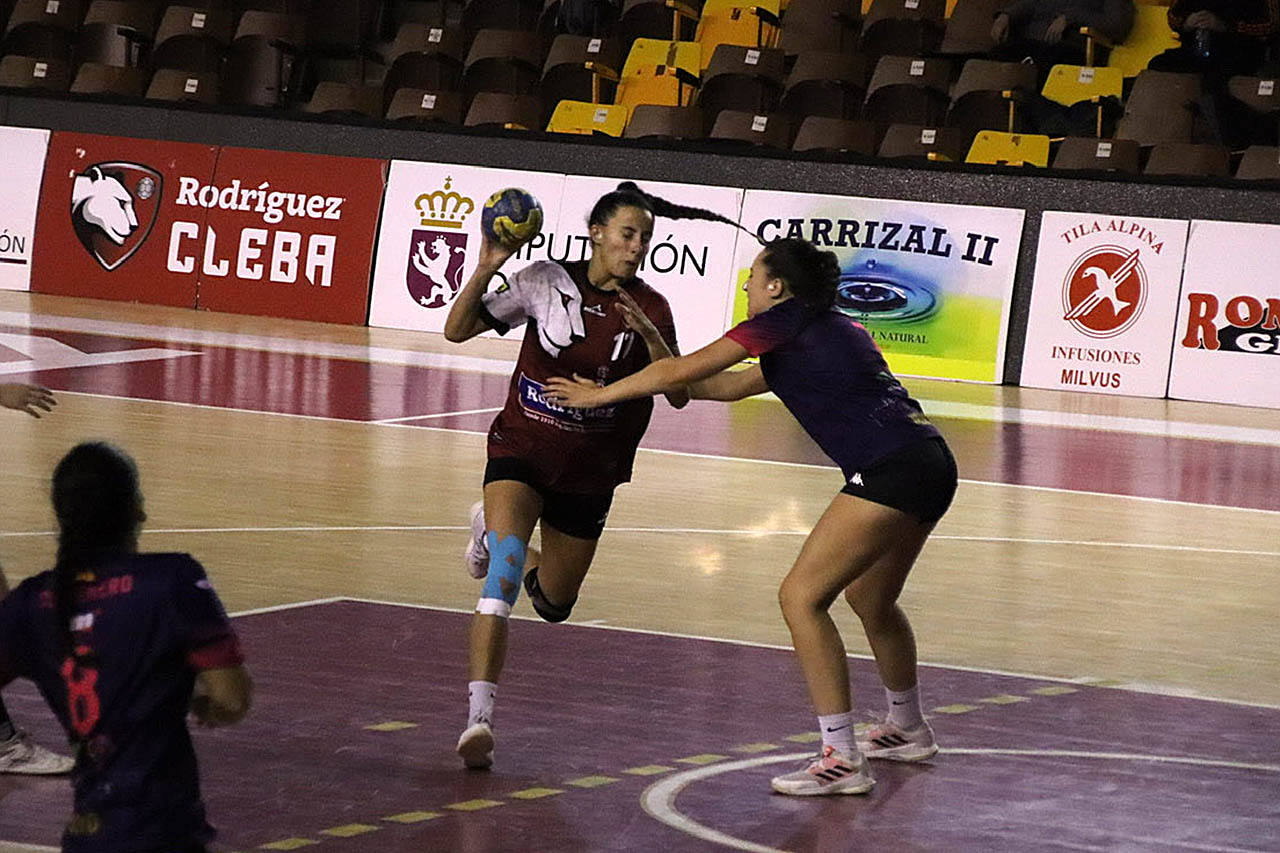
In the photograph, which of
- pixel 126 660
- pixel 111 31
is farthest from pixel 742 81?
pixel 126 660

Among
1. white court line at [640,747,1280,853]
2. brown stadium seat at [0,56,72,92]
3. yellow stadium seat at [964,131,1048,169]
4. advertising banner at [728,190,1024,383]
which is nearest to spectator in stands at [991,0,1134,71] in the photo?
yellow stadium seat at [964,131,1048,169]

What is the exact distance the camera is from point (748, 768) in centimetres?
712

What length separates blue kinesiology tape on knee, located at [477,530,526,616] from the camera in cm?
718

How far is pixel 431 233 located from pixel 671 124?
2.72 meters

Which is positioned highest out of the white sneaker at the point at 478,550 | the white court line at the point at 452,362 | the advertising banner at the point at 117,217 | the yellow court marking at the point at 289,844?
the advertising banner at the point at 117,217

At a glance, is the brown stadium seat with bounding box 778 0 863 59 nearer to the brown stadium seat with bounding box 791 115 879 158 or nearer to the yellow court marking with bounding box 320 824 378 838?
the brown stadium seat with bounding box 791 115 879 158

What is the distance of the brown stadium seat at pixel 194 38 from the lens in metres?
25.9

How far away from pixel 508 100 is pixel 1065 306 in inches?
258

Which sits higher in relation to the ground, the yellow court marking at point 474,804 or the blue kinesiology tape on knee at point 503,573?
the blue kinesiology tape on knee at point 503,573

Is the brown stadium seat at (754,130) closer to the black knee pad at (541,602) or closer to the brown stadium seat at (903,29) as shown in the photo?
the brown stadium seat at (903,29)

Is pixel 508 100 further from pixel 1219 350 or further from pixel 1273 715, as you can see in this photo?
pixel 1273 715

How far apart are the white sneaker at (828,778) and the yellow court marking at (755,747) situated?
1.55 feet

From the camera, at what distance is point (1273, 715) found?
8.39 m

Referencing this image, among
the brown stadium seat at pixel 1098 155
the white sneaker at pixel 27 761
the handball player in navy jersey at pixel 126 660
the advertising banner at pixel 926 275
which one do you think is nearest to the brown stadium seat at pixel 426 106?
the advertising banner at pixel 926 275
